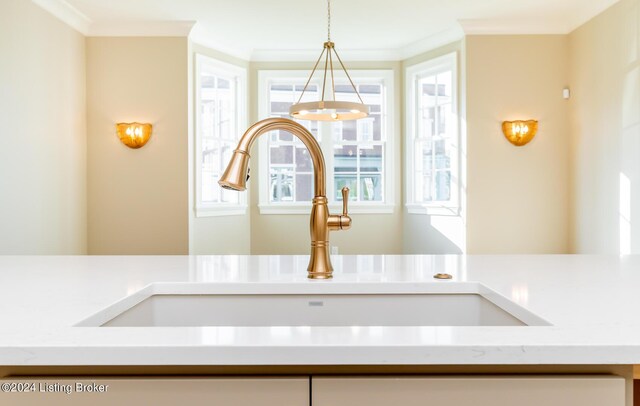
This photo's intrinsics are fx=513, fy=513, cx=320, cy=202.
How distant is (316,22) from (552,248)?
3237 millimetres

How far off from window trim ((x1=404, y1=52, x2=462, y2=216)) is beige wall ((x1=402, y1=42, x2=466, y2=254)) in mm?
38

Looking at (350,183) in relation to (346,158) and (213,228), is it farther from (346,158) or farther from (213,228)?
(213,228)

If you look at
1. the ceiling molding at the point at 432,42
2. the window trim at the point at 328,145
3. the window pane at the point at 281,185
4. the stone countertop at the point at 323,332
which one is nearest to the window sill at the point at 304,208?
the window trim at the point at 328,145

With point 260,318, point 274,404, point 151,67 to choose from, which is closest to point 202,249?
point 151,67

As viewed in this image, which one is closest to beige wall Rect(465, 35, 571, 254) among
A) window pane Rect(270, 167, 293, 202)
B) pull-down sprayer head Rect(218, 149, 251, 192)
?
window pane Rect(270, 167, 293, 202)

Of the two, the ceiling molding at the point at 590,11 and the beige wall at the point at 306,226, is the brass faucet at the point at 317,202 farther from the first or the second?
the beige wall at the point at 306,226

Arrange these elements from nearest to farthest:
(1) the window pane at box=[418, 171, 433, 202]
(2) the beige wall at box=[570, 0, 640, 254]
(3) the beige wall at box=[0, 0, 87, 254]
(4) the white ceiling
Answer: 1. (3) the beige wall at box=[0, 0, 87, 254]
2. (2) the beige wall at box=[570, 0, 640, 254]
3. (4) the white ceiling
4. (1) the window pane at box=[418, 171, 433, 202]

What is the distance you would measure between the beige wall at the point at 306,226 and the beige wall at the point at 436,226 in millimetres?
96

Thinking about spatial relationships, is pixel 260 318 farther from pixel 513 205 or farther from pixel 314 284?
pixel 513 205

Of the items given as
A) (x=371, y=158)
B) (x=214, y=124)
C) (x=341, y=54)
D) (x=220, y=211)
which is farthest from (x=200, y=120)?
(x=371, y=158)

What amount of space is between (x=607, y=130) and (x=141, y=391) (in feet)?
15.1

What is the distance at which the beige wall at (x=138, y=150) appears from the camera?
16.6ft

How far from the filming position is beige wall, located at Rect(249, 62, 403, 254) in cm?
607

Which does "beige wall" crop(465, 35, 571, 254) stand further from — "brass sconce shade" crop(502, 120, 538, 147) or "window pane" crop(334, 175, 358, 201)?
"window pane" crop(334, 175, 358, 201)
